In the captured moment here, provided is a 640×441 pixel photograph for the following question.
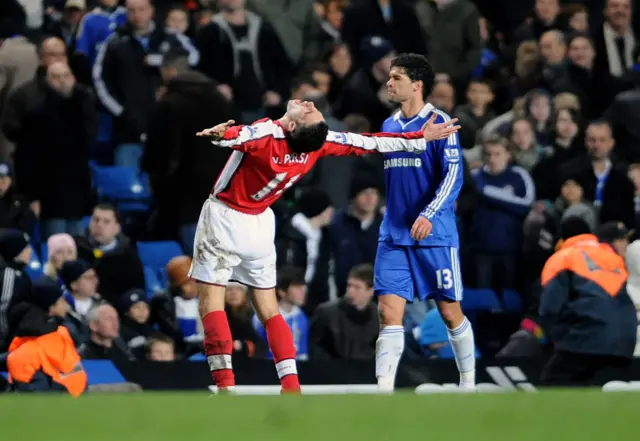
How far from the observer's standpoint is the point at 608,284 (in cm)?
1219

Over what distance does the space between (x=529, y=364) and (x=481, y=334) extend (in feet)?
6.09

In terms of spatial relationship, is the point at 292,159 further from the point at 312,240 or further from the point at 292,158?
the point at 312,240

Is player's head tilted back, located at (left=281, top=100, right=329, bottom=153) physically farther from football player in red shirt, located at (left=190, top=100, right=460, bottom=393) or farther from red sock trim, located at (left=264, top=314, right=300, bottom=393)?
red sock trim, located at (left=264, top=314, right=300, bottom=393)

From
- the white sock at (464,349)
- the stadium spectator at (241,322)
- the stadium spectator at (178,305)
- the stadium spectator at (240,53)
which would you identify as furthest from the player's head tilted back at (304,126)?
the stadium spectator at (240,53)

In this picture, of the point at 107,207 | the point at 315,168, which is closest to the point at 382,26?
the point at 315,168

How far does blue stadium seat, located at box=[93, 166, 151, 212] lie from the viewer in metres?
16.0

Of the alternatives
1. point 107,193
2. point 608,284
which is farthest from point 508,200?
point 107,193

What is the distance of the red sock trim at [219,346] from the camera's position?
404 inches

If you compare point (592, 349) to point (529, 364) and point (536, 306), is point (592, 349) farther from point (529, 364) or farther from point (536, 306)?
point (536, 306)

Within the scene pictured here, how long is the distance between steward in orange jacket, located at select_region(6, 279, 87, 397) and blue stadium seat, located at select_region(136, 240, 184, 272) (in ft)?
9.99

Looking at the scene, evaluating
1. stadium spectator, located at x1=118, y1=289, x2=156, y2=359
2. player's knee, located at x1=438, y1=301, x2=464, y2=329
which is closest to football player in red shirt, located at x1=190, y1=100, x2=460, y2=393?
player's knee, located at x1=438, y1=301, x2=464, y2=329

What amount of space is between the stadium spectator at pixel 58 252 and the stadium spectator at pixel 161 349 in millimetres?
1336

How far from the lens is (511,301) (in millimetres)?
14867

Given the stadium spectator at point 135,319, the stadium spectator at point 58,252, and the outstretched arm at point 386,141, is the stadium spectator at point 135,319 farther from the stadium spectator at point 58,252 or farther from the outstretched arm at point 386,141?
the outstretched arm at point 386,141
